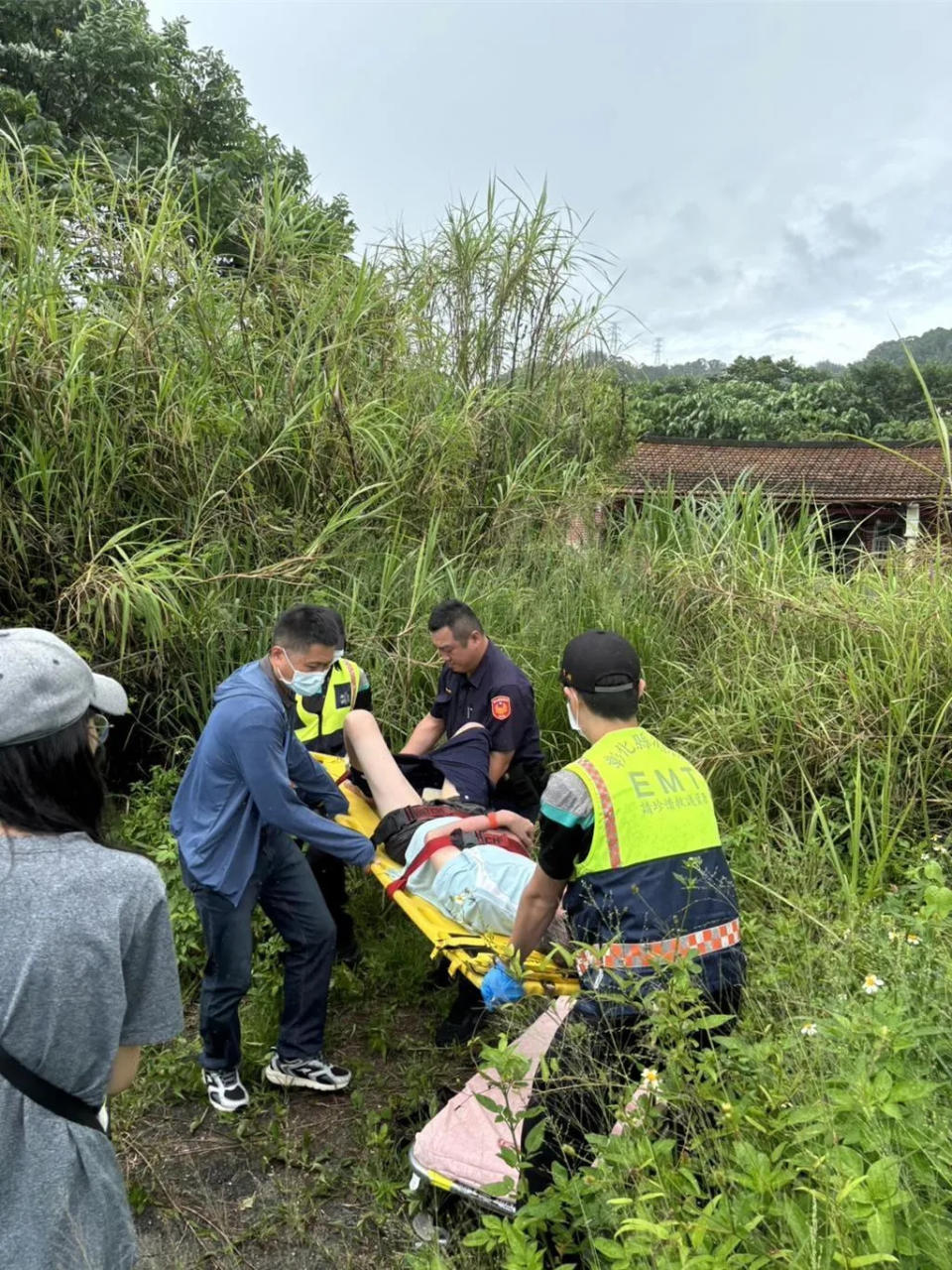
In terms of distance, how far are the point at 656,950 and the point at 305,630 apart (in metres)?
1.49

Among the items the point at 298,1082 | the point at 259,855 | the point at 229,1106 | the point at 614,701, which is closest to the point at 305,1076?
the point at 298,1082

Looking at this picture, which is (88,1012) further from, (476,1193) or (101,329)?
(101,329)

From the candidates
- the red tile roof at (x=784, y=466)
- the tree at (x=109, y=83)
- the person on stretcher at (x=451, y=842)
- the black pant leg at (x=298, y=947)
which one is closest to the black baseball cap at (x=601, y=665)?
the person on stretcher at (x=451, y=842)

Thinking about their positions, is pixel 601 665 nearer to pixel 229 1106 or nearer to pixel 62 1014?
pixel 62 1014

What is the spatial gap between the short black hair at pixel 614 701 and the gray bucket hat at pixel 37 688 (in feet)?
3.97

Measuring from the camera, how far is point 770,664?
4121 millimetres

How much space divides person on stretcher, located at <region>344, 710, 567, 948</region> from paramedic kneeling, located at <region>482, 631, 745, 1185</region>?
2.20 feet

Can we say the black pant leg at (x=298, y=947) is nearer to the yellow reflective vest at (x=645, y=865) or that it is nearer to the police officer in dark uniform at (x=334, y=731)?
the police officer in dark uniform at (x=334, y=731)

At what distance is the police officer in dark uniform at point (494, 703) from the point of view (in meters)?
3.71

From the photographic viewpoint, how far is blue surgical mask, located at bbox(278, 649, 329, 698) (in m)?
2.80

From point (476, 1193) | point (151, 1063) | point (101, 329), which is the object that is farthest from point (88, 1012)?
point (101, 329)

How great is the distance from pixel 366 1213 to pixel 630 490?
485 cm

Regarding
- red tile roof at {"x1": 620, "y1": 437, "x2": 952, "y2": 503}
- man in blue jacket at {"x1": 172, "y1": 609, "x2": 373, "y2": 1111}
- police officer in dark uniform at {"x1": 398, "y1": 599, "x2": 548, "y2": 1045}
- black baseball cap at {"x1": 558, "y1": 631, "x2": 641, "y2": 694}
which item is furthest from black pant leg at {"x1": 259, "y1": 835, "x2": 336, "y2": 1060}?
red tile roof at {"x1": 620, "y1": 437, "x2": 952, "y2": 503}

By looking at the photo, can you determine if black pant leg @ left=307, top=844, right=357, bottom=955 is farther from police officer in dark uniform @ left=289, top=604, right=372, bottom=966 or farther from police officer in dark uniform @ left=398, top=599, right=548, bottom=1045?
police officer in dark uniform @ left=398, top=599, right=548, bottom=1045
